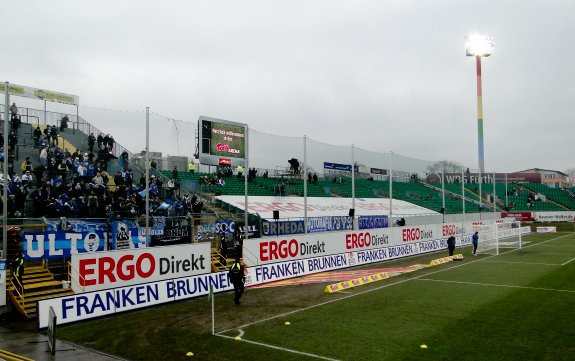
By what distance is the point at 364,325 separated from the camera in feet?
47.2

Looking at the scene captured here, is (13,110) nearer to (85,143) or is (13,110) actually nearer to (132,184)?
(85,143)

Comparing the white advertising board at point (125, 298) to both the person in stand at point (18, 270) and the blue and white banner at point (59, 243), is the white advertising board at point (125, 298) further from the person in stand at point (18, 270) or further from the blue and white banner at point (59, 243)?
the person in stand at point (18, 270)

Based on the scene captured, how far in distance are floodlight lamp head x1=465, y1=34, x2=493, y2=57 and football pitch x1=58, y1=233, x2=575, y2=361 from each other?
199 feet

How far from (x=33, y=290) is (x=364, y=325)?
41.8 feet

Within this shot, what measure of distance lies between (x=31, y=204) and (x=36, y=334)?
9.00 metres

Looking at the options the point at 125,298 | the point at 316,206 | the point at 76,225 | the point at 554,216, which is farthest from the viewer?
the point at 554,216

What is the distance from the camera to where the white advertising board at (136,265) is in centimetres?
1789

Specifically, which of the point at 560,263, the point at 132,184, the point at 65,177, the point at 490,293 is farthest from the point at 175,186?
the point at 560,263

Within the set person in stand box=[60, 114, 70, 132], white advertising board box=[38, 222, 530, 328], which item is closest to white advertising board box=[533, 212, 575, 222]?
white advertising board box=[38, 222, 530, 328]

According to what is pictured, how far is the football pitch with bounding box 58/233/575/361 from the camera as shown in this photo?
1177cm

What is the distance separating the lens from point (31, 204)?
70.6ft

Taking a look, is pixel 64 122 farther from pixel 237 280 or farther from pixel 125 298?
pixel 237 280

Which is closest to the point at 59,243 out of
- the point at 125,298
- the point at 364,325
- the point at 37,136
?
the point at 125,298

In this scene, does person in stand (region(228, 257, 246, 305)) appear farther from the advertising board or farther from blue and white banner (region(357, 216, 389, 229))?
blue and white banner (region(357, 216, 389, 229))
